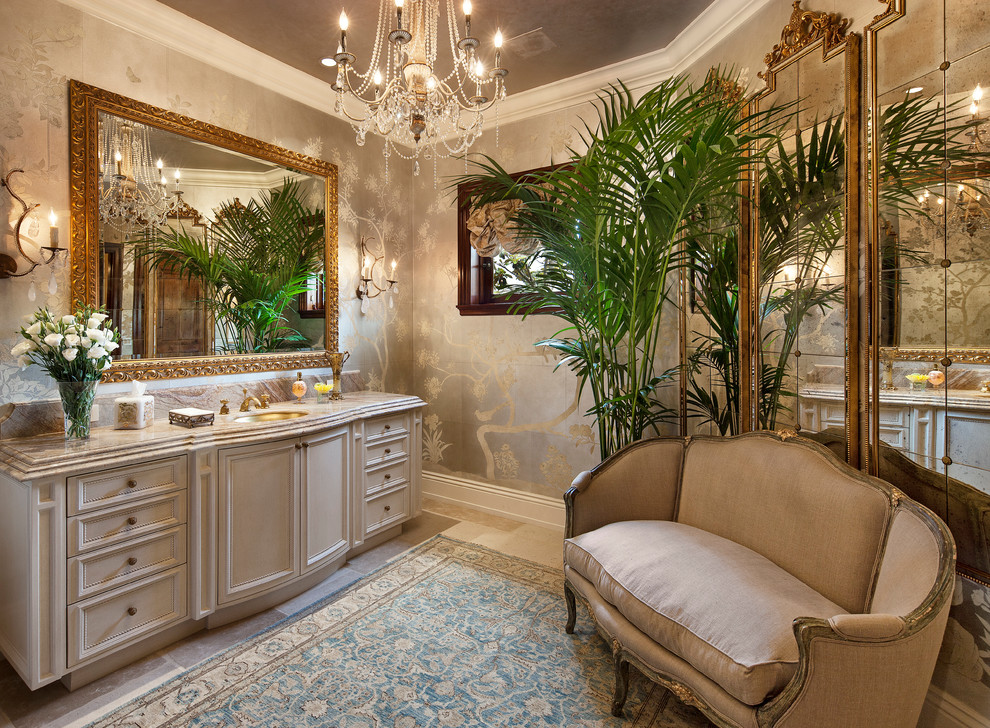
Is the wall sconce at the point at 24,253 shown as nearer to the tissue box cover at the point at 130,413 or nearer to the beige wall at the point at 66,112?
the beige wall at the point at 66,112

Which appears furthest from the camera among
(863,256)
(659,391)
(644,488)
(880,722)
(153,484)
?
(659,391)

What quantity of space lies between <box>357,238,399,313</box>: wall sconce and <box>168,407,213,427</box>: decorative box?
1535 millimetres

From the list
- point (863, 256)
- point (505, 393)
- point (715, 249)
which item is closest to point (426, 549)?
point (505, 393)

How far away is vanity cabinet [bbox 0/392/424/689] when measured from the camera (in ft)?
5.98

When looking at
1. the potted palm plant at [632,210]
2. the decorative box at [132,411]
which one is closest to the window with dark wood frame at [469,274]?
the potted palm plant at [632,210]

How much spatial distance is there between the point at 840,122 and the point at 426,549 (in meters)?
2.92

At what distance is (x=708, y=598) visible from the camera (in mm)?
1582

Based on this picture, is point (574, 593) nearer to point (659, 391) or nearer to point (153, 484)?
point (659, 391)

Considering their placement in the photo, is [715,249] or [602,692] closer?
[602,692]

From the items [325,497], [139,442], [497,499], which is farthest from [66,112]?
[497,499]

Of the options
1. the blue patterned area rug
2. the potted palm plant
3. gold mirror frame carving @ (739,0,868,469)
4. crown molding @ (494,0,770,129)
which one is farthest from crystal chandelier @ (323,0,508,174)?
the blue patterned area rug

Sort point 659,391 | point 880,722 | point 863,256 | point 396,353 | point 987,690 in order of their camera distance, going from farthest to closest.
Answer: point 396,353 → point 659,391 → point 863,256 → point 987,690 → point 880,722

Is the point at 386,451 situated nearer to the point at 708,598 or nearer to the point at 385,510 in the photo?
the point at 385,510

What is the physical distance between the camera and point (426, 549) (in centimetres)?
317
